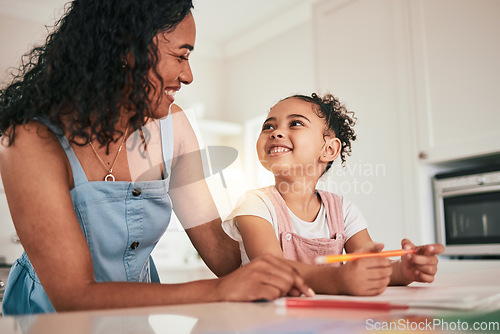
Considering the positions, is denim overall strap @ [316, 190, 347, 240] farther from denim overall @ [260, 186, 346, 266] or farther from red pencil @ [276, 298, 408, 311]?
red pencil @ [276, 298, 408, 311]

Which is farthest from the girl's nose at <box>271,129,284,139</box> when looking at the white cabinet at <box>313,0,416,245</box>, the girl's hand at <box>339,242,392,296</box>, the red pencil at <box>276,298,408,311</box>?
the white cabinet at <box>313,0,416,245</box>

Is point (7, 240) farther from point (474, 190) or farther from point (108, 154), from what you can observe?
point (474, 190)

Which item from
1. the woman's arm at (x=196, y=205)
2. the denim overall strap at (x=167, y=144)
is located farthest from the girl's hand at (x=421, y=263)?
the denim overall strap at (x=167, y=144)

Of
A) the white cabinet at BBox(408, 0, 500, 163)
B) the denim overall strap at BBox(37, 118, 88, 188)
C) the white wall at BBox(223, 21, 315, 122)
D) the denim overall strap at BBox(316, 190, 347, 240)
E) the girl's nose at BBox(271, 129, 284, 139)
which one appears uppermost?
the white wall at BBox(223, 21, 315, 122)

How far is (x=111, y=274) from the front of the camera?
0.96m

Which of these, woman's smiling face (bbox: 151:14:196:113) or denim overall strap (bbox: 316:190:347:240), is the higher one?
woman's smiling face (bbox: 151:14:196:113)

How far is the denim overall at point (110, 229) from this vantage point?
2.98 feet

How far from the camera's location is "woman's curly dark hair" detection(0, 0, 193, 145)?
86 centimetres

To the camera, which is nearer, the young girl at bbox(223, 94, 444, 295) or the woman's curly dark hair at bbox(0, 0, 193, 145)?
the woman's curly dark hair at bbox(0, 0, 193, 145)

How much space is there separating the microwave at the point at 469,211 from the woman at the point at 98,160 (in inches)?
62.7

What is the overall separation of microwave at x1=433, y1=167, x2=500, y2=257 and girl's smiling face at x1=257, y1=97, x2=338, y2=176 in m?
1.28

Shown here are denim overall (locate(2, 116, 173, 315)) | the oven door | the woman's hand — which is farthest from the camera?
the oven door

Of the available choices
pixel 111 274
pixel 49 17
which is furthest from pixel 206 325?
pixel 49 17

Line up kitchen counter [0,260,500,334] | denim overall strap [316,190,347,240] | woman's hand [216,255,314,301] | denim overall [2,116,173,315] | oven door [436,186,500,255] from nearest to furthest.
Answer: kitchen counter [0,260,500,334]
woman's hand [216,255,314,301]
denim overall [2,116,173,315]
denim overall strap [316,190,347,240]
oven door [436,186,500,255]
